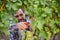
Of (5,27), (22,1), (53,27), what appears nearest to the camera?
(5,27)

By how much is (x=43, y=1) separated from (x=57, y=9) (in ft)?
0.52

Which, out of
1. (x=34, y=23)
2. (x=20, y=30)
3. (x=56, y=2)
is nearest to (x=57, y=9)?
(x=56, y=2)

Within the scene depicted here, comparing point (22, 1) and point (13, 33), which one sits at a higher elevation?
point (22, 1)

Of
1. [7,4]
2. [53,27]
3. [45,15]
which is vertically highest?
[7,4]

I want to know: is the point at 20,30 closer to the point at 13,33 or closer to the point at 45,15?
the point at 13,33

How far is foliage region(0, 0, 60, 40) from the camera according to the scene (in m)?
1.52

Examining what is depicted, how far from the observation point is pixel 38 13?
1649mm

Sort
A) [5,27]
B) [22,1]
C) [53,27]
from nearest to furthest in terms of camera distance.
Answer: [5,27] < [22,1] < [53,27]

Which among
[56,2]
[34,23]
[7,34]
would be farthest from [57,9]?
[7,34]

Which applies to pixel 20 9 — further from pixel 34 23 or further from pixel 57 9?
pixel 57 9

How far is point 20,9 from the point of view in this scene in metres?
1.59

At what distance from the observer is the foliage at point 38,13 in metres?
1.52

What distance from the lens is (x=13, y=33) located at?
159 cm

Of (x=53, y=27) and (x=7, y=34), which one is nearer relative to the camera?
(x=7, y=34)
